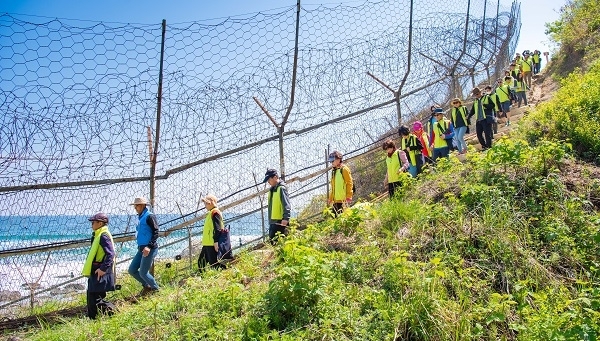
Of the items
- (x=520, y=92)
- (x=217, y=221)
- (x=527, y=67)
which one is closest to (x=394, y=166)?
(x=217, y=221)

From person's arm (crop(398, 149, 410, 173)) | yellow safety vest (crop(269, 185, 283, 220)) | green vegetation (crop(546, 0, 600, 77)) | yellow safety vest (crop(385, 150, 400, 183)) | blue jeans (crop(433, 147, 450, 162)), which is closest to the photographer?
yellow safety vest (crop(269, 185, 283, 220))

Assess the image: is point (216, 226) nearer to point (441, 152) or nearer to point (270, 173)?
point (270, 173)

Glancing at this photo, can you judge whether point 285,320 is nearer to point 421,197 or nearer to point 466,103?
point 421,197

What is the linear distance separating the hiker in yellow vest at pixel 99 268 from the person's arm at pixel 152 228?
1.48ft

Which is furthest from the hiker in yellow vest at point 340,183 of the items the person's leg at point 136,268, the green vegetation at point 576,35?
the green vegetation at point 576,35

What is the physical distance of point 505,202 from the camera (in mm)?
4844

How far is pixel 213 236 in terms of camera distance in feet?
20.1

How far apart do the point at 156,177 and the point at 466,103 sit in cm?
936

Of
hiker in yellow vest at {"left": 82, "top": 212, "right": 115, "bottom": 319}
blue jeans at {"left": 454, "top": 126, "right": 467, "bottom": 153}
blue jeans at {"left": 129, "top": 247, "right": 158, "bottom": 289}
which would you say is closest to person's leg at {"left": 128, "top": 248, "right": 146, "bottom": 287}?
blue jeans at {"left": 129, "top": 247, "right": 158, "bottom": 289}

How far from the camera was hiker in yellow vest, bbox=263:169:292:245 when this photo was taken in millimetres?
6285

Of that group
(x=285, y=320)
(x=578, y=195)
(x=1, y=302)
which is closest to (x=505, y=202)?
(x=578, y=195)

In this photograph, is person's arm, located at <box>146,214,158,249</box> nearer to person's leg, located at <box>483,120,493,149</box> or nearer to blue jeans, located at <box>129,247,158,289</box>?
blue jeans, located at <box>129,247,158,289</box>

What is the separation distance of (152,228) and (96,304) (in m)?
1.03

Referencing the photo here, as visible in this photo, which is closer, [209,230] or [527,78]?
[209,230]
